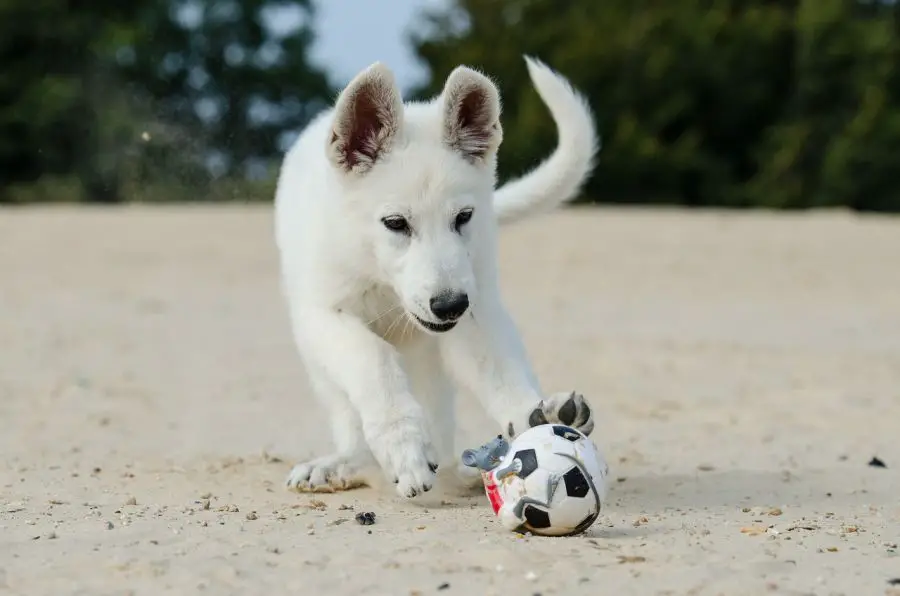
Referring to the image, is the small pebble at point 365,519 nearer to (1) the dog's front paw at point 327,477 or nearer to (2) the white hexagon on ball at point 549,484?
(2) the white hexagon on ball at point 549,484

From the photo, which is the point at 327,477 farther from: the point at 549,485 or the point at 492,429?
the point at 492,429

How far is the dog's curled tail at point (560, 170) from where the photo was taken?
5898 mm

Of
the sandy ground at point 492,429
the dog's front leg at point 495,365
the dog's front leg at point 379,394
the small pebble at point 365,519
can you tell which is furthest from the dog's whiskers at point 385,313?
the small pebble at point 365,519

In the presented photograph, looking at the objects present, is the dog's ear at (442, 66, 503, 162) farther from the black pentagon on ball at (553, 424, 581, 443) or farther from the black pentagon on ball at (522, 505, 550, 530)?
the black pentagon on ball at (522, 505, 550, 530)

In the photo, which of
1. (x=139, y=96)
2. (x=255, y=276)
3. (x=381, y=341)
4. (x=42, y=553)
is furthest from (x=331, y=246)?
(x=139, y=96)

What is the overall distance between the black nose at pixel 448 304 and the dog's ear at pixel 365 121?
697mm

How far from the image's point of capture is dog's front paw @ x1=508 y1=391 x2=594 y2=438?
4.43m

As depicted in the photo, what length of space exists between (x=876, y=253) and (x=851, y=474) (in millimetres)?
12401

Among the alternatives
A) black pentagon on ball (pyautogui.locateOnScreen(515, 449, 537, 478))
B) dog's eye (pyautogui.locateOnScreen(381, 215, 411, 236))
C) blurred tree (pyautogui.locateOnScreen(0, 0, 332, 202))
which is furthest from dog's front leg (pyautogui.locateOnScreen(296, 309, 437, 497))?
blurred tree (pyautogui.locateOnScreen(0, 0, 332, 202))

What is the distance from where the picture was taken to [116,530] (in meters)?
4.08

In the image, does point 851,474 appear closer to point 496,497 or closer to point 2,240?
point 496,497

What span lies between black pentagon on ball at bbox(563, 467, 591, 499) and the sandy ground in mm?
140

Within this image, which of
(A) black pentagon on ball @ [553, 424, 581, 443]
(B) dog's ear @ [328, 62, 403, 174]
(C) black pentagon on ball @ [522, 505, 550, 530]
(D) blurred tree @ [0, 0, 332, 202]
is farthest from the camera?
(D) blurred tree @ [0, 0, 332, 202]

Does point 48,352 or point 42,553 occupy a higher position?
point 42,553
